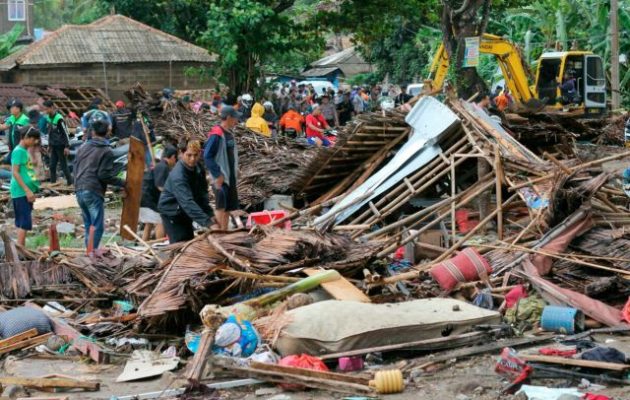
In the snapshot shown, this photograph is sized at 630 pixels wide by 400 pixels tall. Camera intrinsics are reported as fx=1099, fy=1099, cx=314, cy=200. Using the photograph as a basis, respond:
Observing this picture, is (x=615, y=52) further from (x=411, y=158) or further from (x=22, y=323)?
(x=22, y=323)

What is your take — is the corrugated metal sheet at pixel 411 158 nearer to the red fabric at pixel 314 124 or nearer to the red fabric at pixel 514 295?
the red fabric at pixel 514 295

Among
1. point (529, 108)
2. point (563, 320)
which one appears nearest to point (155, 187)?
point (563, 320)

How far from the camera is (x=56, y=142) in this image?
20.9 metres

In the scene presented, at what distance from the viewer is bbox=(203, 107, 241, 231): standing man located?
11875 millimetres

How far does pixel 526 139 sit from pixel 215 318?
9.09 m

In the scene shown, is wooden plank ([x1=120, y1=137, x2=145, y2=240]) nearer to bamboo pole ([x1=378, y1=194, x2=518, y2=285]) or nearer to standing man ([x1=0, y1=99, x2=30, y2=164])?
bamboo pole ([x1=378, y1=194, x2=518, y2=285])

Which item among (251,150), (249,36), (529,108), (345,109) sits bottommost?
A: (345,109)

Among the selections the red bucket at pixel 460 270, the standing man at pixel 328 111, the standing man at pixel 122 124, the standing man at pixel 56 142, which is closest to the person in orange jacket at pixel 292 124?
the standing man at pixel 328 111

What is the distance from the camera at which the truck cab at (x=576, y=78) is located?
96.0 ft

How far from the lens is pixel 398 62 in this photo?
49375mm

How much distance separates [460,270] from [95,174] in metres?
4.37

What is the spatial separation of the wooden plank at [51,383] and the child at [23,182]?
5204 mm

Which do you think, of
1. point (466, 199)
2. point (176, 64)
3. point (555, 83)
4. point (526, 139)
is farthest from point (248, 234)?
point (176, 64)

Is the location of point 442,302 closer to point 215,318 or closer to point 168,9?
point 215,318
